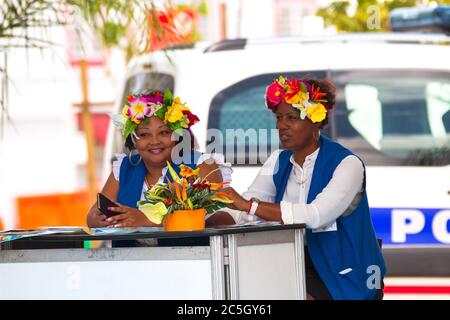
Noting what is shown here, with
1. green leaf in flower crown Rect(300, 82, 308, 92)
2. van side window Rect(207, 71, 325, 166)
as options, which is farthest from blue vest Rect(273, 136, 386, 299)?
van side window Rect(207, 71, 325, 166)

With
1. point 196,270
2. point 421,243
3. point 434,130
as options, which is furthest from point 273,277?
point 434,130

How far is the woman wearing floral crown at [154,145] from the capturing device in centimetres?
608

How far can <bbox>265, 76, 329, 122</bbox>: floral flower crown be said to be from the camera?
596cm

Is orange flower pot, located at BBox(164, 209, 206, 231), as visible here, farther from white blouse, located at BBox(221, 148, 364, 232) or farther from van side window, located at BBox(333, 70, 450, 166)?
van side window, located at BBox(333, 70, 450, 166)

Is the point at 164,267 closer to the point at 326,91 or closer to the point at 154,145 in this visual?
the point at 154,145

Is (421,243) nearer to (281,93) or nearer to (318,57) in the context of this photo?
(318,57)

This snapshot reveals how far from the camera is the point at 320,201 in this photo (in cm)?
574

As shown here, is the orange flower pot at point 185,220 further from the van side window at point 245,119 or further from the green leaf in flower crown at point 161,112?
the van side window at point 245,119

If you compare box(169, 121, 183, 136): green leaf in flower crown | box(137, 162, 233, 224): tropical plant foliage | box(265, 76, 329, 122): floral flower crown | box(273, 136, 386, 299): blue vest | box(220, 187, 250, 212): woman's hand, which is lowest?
box(273, 136, 386, 299): blue vest

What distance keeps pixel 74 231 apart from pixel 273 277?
84 cm

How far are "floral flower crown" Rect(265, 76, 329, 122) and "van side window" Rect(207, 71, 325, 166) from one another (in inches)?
75.8

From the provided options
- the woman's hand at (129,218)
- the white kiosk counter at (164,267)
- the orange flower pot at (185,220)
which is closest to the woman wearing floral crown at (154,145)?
the woman's hand at (129,218)

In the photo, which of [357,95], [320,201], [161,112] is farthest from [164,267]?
[357,95]

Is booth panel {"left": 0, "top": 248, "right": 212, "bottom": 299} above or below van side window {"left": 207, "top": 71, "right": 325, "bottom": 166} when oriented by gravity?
below
